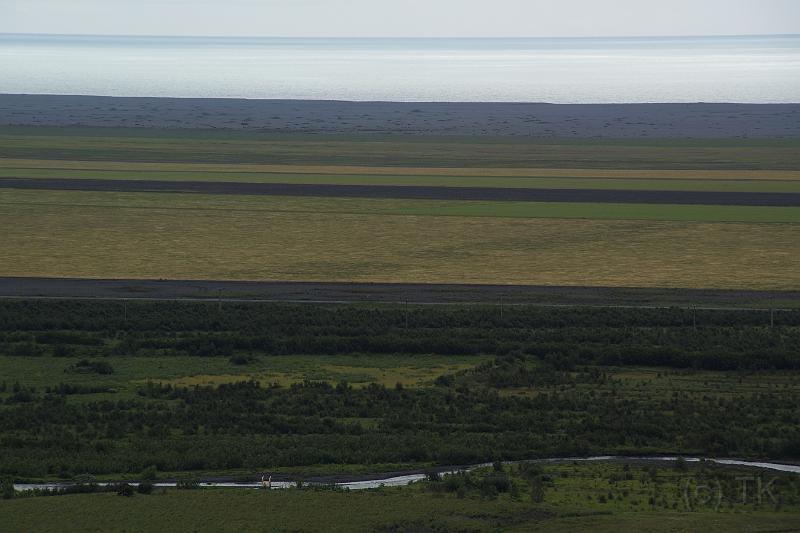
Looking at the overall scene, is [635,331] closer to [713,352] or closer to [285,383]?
[713,352]

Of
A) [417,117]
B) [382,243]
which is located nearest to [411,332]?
[382,243]

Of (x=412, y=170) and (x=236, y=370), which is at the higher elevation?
(x=412, y=170)

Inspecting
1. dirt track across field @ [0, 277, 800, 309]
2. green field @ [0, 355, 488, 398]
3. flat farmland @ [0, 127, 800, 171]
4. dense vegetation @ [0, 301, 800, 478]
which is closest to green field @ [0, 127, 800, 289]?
flat farmland @ [0, 127, 800, 171]

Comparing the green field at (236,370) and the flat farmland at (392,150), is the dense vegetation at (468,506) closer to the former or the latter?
the green field at (236,370)

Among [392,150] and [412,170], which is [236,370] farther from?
[392,150]

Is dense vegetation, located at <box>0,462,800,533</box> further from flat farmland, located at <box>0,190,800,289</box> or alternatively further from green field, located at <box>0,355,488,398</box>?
flat farmland, located at <box>0,190,800,289</box>

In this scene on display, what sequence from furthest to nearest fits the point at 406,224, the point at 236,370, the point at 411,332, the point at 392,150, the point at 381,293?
1. the point at 392,150
2. the point at 406,224
3. the point at 381,293
4. the point at 411,332
5. the point at 236,370
